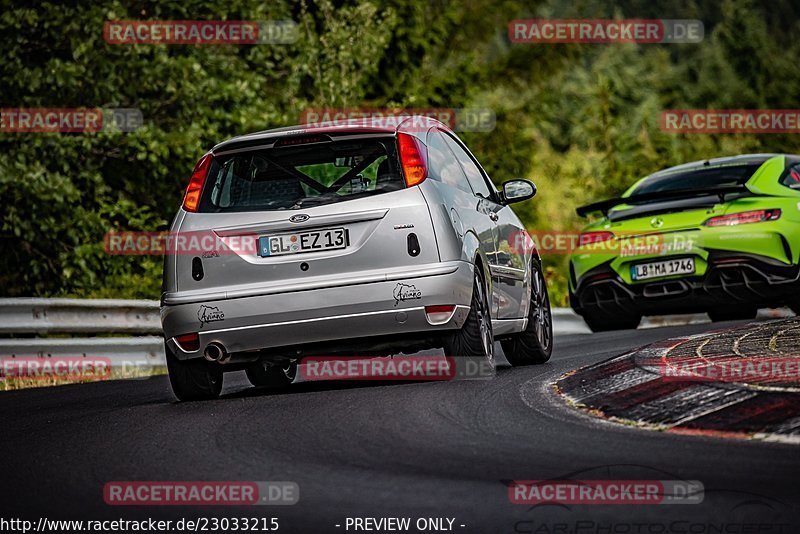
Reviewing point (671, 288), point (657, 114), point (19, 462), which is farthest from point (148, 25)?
point (657, 114)

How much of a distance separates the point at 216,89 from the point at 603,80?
13723 millimetres

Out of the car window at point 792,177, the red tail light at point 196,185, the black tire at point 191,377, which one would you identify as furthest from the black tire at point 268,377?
the car window at point 792,177

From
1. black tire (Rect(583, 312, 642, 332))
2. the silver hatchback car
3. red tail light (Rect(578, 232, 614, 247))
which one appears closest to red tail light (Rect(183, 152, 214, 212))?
the silver hatchback car

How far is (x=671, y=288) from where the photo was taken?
1245cm

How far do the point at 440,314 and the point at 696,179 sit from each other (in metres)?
5.95

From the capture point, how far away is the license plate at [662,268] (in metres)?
12.3

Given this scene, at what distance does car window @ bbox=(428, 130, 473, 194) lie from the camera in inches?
339

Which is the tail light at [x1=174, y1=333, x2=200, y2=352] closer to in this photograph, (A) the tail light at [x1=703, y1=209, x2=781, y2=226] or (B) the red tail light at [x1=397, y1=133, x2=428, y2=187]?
(B) the red tail light at [x1=397, y1=133, x2=428, y2=187]

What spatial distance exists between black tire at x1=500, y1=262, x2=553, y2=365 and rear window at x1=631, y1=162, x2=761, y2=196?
2.70 m

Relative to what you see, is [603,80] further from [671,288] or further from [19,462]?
[19,462]

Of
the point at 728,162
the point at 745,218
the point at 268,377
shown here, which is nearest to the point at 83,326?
the point at 268,377

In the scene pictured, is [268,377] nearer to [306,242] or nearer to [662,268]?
[306,242]

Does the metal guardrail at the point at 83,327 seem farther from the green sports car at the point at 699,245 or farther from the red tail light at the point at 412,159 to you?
the red tail light at the point at 412,159

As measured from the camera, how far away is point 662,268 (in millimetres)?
12438
